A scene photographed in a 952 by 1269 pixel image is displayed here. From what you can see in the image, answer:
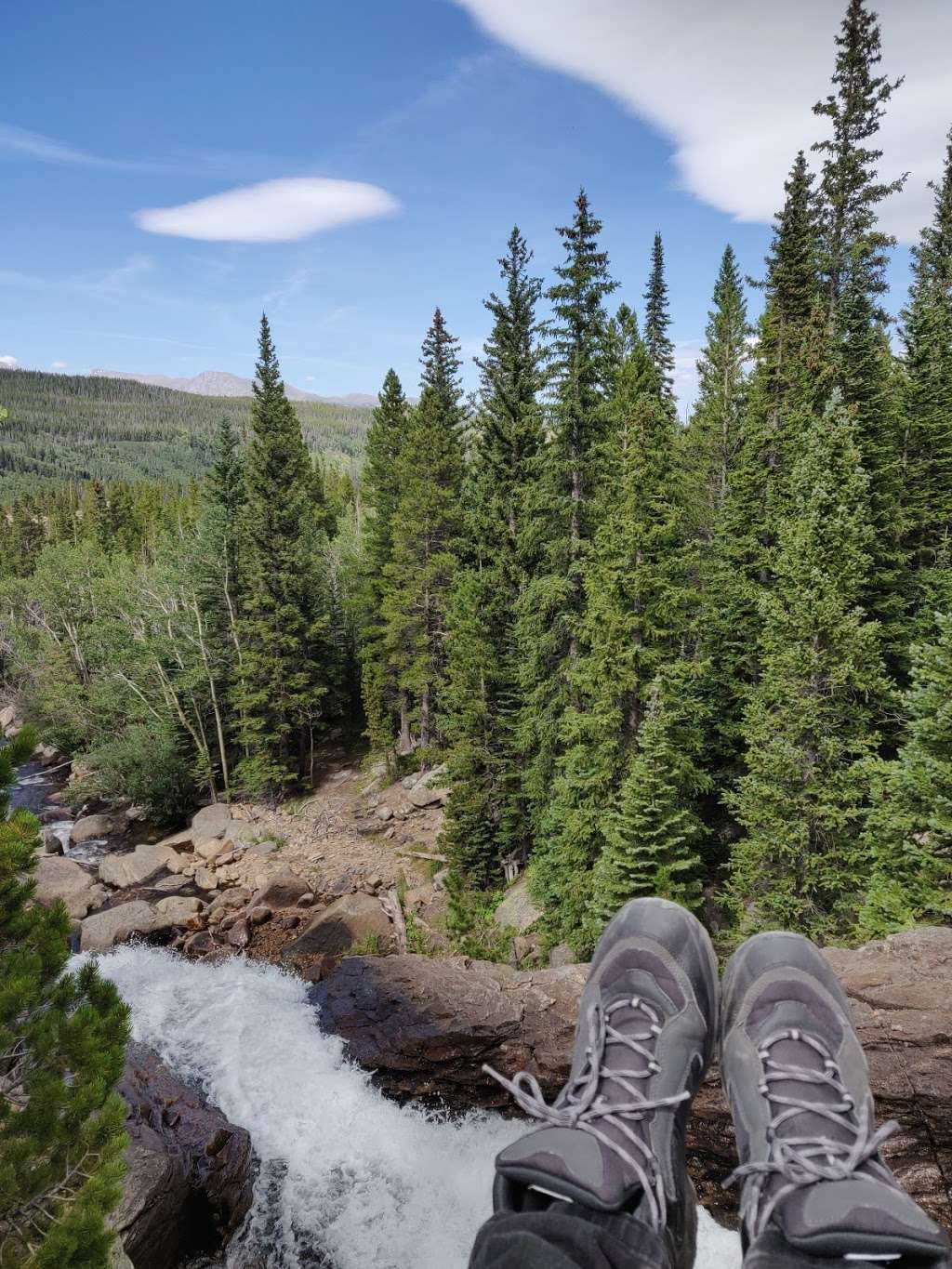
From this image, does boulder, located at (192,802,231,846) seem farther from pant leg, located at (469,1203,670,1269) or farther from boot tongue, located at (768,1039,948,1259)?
boot tongue, located at (768,1039,948,1259)

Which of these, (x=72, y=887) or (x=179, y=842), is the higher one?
(x=72, y=887)

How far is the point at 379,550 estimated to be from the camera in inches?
1235

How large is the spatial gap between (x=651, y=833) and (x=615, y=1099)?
28.6ft

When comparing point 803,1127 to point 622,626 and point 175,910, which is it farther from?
point 175,910

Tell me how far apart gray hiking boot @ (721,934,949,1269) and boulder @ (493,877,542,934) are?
43.1 feet

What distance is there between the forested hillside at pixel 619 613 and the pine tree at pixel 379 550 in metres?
0.20

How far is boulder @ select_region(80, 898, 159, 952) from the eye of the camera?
15.2 m

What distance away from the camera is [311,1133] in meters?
6.07

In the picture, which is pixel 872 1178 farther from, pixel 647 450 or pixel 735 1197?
pixel 647 450

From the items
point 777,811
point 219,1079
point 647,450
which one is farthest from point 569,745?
point 219,1079

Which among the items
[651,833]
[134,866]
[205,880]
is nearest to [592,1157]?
[651,833]

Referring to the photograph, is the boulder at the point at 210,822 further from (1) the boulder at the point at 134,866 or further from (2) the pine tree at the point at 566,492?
(2) the pine tree at the point at 566,492

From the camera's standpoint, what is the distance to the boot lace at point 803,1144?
2.24 m

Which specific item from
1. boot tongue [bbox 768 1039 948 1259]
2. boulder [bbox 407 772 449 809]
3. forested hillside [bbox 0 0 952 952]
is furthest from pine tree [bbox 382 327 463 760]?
boot tongue [bbox 768 1039 948 1259]
